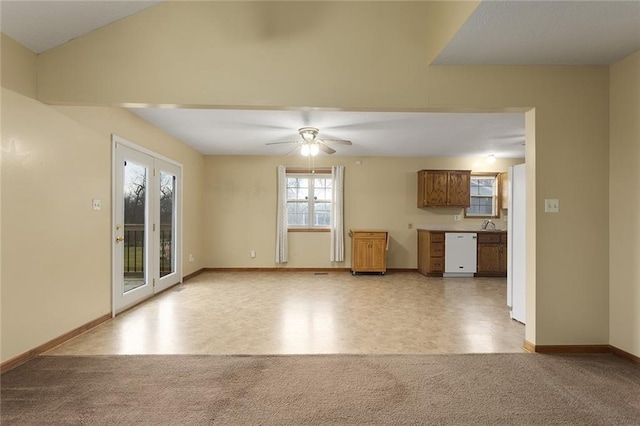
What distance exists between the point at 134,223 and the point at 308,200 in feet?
11.8

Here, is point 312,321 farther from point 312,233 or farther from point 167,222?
point 312,233

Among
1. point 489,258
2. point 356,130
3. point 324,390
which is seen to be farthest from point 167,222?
point 489,258

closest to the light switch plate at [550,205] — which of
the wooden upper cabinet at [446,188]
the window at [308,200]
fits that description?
the wooden upper cabinet at [446,188]

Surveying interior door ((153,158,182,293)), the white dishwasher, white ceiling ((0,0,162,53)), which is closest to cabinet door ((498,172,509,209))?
the white dishwasher

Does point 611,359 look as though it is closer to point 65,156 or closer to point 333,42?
point 333,42

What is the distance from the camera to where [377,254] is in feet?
21.5

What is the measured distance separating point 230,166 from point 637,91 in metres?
6.09

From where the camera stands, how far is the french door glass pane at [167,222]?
508 centimetres

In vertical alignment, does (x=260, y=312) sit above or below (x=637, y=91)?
below

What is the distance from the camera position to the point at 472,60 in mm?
2807

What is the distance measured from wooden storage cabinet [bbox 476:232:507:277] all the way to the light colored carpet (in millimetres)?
3771

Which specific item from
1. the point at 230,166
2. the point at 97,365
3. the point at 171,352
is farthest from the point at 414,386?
the point at 230,166

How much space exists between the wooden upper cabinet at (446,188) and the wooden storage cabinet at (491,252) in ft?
2.64

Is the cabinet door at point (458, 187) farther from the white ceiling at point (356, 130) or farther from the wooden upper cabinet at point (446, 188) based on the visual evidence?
the white ceiling at point (356, 130)
